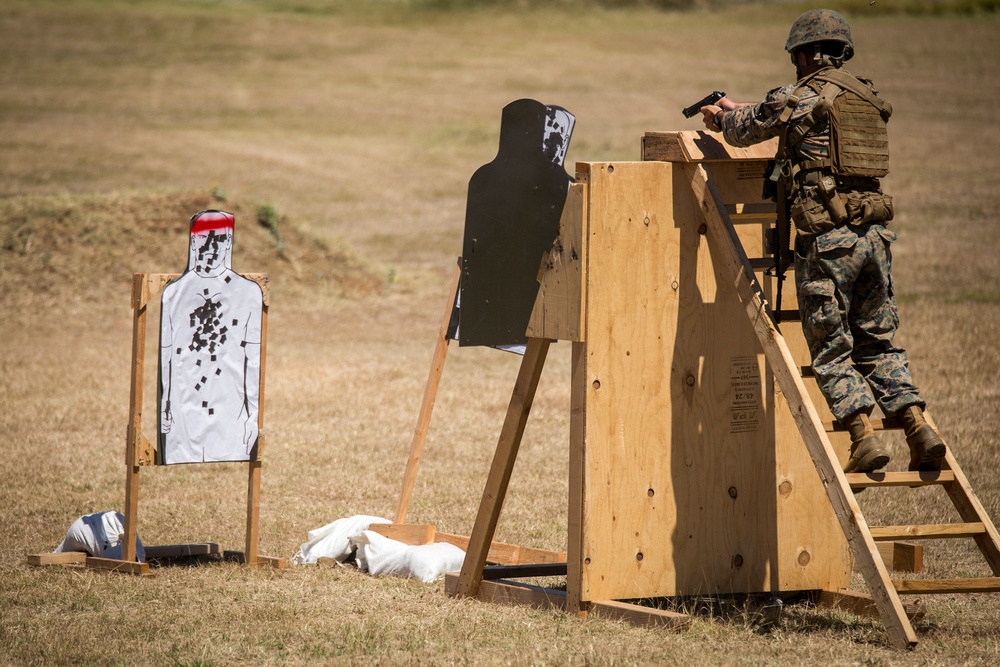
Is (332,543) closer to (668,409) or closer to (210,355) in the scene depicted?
(210,355)

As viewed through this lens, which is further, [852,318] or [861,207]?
[852,318]

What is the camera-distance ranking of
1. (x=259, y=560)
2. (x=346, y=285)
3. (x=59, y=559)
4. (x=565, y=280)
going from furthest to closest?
1. (x=346, y=285)
2. (x=259, y=560)
3. (x=59, y=559)
4. (x=565, y=280)

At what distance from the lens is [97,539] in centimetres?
695

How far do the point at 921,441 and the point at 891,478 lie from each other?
24 centimetres

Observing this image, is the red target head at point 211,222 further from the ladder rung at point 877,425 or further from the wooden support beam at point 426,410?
the ladder rung at point 877,425

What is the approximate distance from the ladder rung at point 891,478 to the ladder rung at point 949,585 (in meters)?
0.42

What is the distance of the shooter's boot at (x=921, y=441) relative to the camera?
5383 millimetres

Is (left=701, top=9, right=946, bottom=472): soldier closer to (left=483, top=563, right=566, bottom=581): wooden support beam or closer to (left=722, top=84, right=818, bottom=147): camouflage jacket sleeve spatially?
(left=722, top=84, right=818, bottom=147): camouflage jacket sleeve

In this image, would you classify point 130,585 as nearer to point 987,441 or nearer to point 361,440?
point 361,440

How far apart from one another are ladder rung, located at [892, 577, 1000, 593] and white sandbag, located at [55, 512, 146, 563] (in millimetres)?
4077

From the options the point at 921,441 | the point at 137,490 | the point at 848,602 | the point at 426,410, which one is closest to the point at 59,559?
the point at 137,490

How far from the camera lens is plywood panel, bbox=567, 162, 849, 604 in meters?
5.68

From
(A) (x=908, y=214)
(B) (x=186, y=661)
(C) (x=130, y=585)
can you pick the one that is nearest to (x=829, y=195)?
(B) (x=186, y=661)

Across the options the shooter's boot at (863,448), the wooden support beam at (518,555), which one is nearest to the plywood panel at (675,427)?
the shooter's boot at (863,448)
